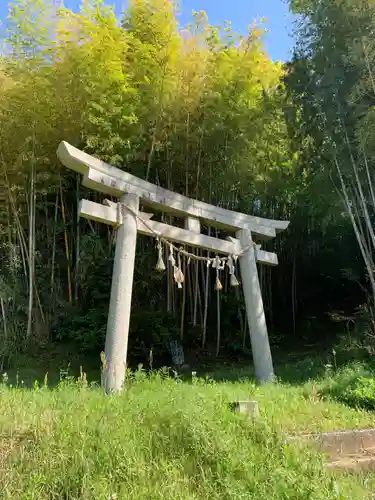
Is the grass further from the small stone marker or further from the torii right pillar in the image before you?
the torii right pillar

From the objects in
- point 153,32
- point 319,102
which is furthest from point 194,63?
point 319,102

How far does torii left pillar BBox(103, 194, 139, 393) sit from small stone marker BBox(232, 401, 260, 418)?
4.38 ft

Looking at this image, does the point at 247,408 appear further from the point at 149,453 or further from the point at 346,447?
the point at 149,453

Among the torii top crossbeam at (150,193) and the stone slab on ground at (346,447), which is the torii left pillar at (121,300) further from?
the stone slab on ground at (346,447)

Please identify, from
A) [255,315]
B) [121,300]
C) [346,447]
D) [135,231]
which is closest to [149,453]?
[346,447]

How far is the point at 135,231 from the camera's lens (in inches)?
202

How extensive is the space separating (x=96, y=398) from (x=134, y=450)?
81cm

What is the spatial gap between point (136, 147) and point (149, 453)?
465 cm

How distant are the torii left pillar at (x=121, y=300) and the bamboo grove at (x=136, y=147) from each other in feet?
4.22

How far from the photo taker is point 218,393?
4059 millimetres

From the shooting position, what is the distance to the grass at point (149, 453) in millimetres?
2451

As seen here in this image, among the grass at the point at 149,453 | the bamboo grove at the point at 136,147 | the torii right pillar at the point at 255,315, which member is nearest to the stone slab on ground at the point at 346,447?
the grass at the point at 149,453

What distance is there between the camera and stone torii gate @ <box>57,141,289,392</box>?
15.5ft

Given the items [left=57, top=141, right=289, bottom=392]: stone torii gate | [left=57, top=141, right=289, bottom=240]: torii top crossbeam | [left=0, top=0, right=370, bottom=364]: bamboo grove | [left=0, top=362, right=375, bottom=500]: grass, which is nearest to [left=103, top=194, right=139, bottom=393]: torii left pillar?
[left=57, top=141, right=289, bottom=392]: stone torii gate
